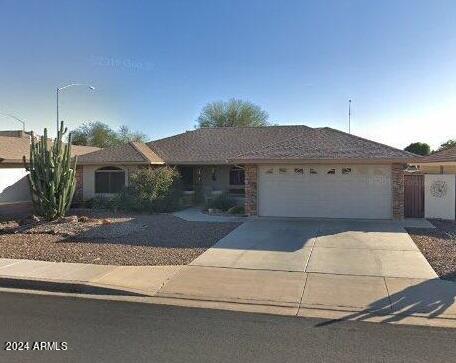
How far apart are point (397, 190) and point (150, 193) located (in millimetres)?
10212

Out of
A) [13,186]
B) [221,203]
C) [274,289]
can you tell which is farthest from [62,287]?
[13,186]

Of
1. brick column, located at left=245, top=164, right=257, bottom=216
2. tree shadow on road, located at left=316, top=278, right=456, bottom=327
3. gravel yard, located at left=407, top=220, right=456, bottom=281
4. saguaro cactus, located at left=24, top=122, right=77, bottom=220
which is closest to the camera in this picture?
tree shadow on road, located at left=316, top=278, right=456, bottom=327

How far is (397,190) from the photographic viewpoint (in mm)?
16078

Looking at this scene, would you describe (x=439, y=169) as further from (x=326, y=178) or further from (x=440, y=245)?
(x=440, y=245)

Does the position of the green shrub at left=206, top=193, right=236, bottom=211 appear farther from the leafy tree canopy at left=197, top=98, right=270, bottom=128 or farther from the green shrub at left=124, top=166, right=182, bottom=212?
the leafy tree canopy at left=197, top=98, right=270, bottom=128

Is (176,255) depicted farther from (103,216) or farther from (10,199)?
(10,199)

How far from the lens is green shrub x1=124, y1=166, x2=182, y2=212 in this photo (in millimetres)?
19500

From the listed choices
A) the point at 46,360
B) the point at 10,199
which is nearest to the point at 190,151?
the point at 10,199

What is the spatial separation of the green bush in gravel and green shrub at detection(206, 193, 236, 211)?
167 centimetres

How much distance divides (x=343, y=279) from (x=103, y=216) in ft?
40.0

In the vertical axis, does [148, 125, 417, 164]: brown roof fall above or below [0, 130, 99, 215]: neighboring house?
above

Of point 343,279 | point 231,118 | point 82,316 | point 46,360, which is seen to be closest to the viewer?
point 46,360

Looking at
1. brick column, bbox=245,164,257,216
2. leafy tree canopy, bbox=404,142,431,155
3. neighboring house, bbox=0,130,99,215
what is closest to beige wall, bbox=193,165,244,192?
brick column, bbox=245,164,257,216

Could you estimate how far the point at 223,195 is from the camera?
821 inches
